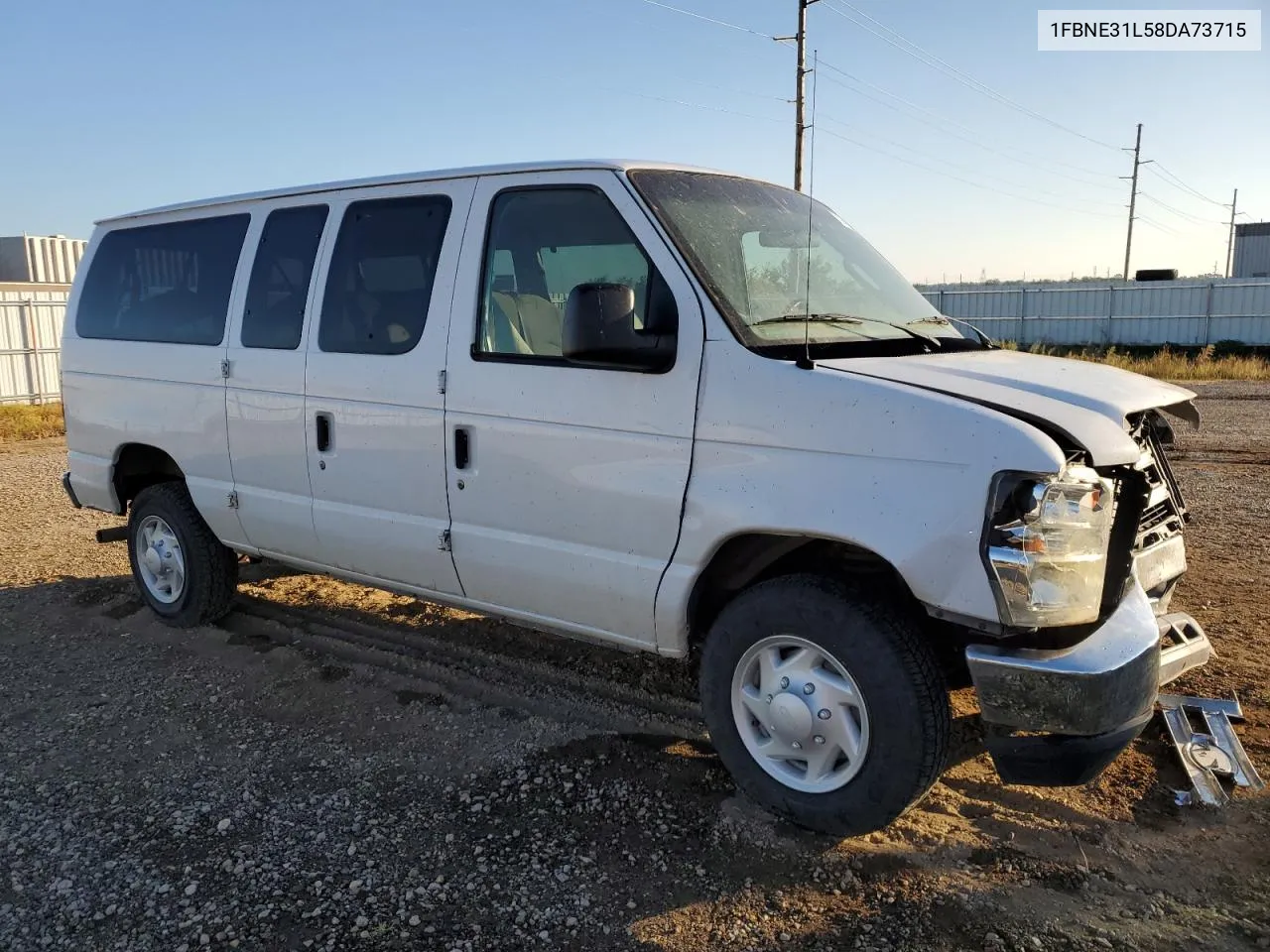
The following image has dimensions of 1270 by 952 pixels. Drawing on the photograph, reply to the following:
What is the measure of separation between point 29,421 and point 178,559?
14.0 m

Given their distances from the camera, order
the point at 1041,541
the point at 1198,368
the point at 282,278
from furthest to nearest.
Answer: the point at 1198,368 < the point at 282,278 < the point at 1041,541

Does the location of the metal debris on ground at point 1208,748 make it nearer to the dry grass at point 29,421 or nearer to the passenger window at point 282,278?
the passenger window at point 282,278

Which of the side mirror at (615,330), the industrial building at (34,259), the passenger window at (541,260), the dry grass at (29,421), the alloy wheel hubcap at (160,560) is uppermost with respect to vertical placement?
the industrial building at (34,259)

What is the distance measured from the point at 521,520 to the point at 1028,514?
194 cm

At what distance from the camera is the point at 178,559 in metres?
5.58

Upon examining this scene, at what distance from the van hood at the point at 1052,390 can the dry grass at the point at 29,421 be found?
47.5ft

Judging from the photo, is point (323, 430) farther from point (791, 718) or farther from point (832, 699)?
point (832, 699)

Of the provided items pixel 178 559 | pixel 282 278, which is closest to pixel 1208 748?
pixel 282 278

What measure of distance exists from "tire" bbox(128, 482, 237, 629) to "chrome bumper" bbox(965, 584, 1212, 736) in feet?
14.3

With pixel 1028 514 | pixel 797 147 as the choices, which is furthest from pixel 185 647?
pixel 797 147

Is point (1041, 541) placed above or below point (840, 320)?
below

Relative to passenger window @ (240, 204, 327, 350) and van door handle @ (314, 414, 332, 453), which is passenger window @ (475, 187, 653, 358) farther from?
passenger window @ (240, 204, 327, 350)

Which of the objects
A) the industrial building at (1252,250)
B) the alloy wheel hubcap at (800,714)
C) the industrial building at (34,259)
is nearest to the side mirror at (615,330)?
the alloy wheel hubcap at (800,714)

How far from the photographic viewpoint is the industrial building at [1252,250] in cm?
4388
